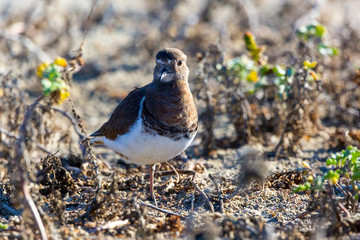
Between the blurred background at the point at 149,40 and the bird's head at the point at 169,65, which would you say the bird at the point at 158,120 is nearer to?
the bird's head at the point at 169,65

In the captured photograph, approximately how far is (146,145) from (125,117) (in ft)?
1.43

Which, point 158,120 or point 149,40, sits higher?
point 149,40

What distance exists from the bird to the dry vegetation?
0.38 meters

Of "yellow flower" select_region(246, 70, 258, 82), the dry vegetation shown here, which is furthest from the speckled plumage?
"yellow flower" select_region(246, 70, 258, 82)

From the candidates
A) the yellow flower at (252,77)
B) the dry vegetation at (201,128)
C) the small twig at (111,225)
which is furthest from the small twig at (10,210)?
A: the yellow flower at (252,77)

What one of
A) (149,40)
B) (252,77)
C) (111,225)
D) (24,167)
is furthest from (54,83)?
(149,40)

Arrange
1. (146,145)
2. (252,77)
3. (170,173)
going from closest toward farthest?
(146,145), (170,173), (252,77)

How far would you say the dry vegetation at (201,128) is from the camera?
12.0 feet

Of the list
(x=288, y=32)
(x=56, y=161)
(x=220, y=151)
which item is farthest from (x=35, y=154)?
(x=288, y=32)

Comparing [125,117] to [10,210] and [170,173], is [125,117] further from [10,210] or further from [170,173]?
[10,210]

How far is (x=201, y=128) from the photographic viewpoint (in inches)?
271

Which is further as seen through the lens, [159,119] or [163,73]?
[163,73]

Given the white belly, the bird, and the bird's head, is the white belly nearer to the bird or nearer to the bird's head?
the bird

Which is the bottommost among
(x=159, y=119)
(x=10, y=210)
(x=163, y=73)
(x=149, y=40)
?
(x=10, y=210)
